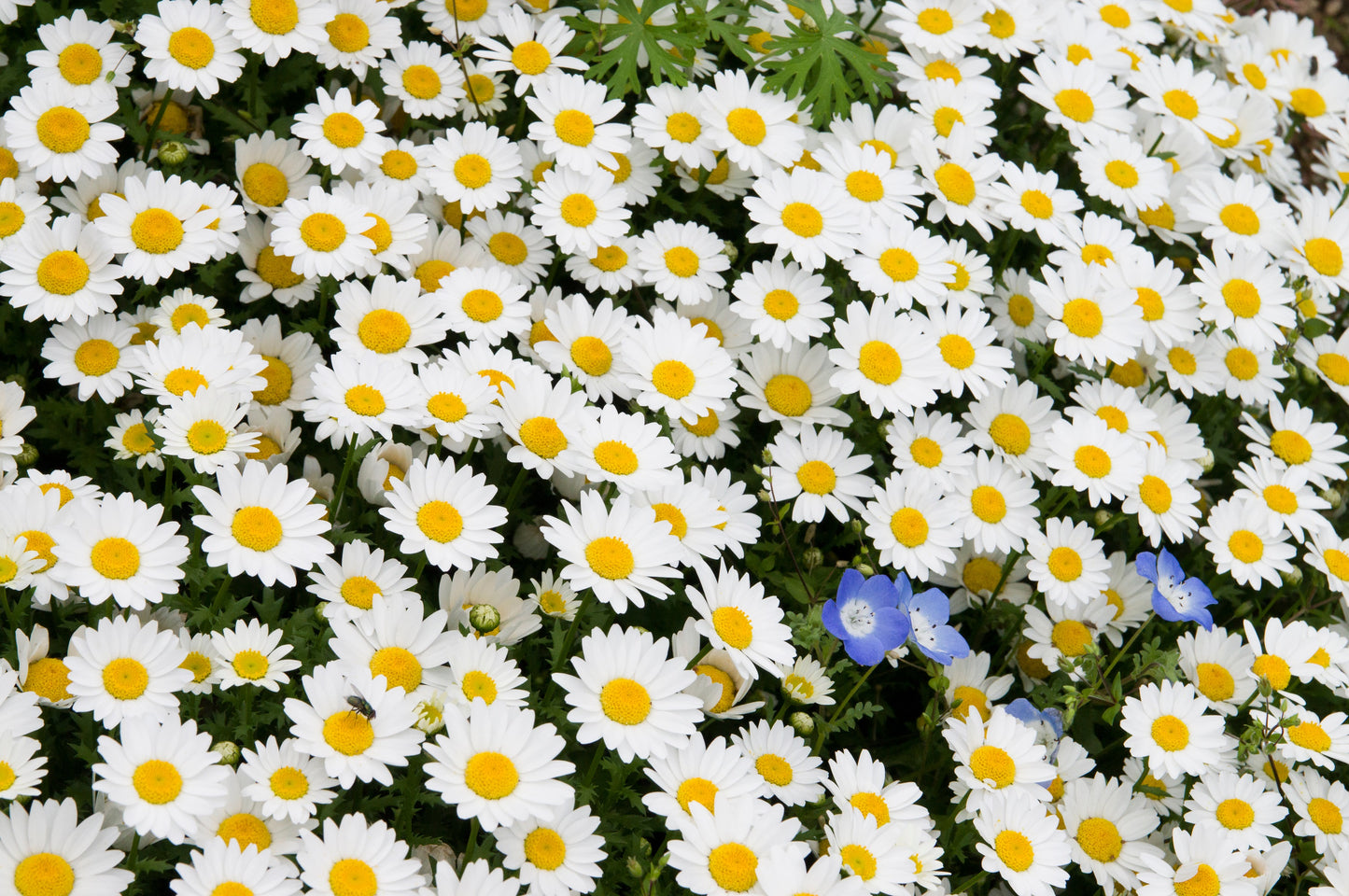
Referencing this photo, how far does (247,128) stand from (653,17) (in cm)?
147

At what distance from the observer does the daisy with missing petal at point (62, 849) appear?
8.02ft

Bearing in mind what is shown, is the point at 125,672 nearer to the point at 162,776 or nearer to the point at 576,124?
the point at 162,776

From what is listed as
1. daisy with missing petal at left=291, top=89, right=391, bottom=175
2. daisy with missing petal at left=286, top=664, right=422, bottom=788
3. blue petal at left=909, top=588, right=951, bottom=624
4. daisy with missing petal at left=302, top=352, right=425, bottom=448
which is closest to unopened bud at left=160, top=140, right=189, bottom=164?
daisy with missing petal at left=291, top=89, right=391, bottom=175

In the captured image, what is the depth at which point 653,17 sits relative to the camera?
4426mm

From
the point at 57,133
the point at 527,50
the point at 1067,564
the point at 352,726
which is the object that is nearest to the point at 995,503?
the point at 1067,564

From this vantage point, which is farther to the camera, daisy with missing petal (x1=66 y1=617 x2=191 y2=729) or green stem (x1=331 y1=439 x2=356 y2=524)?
green stem (x1=331 y1=439 x2=356 y2=524)

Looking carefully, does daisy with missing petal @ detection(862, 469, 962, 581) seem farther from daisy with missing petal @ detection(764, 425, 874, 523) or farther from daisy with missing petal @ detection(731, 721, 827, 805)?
daisy with missing petal @ detection(731, 721, 827, 805)

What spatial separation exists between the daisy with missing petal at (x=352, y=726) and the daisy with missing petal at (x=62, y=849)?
0.42 meters

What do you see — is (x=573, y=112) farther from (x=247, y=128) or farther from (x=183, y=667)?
(x=183, y=667)

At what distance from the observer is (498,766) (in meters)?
2.60

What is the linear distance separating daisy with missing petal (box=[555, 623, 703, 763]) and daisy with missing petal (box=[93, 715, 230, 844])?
74 centimetres

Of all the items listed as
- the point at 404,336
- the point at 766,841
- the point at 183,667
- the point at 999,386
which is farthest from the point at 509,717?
the point at 999,386

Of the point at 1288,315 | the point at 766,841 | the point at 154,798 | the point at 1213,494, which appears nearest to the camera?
the point at 154,798

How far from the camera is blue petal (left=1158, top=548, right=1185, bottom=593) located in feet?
11.1
